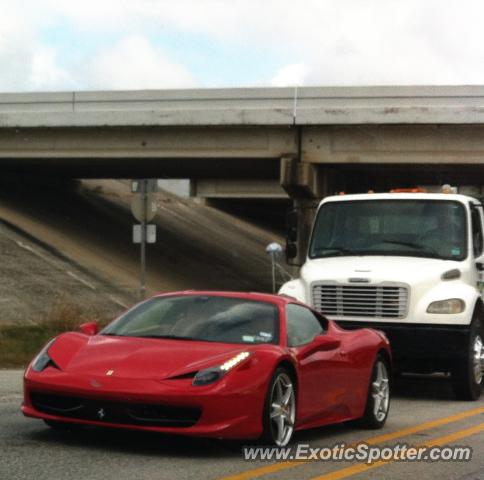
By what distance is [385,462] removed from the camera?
30.4ft

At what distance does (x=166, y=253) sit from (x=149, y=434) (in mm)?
36093

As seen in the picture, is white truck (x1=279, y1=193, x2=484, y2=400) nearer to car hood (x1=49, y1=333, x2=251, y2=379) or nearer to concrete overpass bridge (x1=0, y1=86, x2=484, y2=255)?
car hood (x1=49, y1=333, x2=251, y2=379)

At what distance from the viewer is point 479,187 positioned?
1989 inches

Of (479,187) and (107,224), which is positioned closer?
(107,224)

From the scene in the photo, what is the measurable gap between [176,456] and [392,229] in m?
7.96

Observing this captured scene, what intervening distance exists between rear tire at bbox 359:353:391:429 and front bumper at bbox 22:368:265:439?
8.67ft

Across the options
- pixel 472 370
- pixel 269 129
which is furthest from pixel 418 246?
pixel 269 129

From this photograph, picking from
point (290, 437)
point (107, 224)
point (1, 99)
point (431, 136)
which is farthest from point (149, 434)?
point (107, 224)

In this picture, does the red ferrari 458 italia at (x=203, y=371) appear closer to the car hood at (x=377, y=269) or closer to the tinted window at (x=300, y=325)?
the tinted window at (x=300, y=325)

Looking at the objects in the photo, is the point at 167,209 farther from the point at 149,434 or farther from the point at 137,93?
the point at 149,434

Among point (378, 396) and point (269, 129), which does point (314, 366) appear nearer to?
point (378, 396)

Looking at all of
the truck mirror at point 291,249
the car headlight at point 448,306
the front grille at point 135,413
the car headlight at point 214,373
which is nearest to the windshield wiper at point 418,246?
the car headlight at point 448,306

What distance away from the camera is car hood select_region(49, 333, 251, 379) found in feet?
29.0

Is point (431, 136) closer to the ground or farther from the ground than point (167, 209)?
farther from the ground
